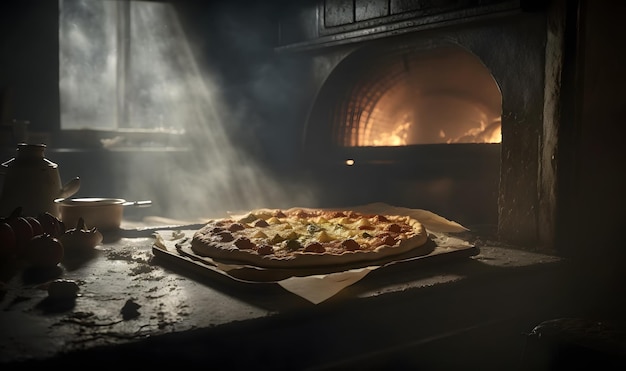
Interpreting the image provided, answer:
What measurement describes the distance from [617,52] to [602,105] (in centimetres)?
36

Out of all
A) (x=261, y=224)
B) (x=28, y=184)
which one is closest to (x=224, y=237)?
(x=261, y=224)

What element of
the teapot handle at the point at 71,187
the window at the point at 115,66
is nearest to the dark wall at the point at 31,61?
the window at the point at 115,66

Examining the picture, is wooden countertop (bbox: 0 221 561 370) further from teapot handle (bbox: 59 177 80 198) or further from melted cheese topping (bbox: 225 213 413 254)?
teapot handle (bbox: 59 177 80 198)

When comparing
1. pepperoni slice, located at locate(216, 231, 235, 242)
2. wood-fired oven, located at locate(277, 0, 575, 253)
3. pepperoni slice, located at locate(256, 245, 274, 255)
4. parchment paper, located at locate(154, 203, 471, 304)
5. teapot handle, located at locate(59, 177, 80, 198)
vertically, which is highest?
wood-fired oven, located at locate(277, 0, 575, 253)

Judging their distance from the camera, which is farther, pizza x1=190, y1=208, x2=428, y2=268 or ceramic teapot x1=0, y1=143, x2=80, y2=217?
ceramic teapot x1=0, y1=143, x2=80, y2=217

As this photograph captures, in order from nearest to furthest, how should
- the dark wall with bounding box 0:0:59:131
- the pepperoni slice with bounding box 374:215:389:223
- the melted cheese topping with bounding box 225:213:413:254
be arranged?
the melted cheese topping with bounding box 225:213:413:254
the pepperoni slice with bounding box 374:215:389:223
the dark wall with bounding box 0:0:59:131

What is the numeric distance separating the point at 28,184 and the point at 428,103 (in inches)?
137

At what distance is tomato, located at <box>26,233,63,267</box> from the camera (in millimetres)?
2672

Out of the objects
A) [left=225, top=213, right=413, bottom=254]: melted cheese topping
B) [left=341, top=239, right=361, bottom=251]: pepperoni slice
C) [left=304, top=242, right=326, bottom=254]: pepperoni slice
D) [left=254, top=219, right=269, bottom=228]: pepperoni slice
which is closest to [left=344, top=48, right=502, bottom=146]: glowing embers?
[left=225, top=213, right=413, bottom=254]: melted cheese topping

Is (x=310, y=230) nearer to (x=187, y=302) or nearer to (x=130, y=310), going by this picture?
(x=187, y=302)

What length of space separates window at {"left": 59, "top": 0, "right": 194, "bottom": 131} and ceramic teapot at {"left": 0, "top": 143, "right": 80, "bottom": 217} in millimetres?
3468

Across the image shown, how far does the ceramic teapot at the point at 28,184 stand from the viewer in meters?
3.41

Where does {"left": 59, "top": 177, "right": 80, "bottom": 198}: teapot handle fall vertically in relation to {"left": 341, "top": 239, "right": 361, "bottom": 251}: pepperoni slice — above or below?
above

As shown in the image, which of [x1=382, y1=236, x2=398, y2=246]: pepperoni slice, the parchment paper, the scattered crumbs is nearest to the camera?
the scattered crumbs
